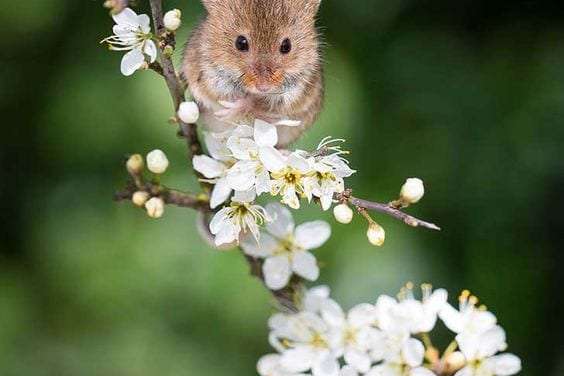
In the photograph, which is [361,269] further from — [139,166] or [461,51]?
[139,166]

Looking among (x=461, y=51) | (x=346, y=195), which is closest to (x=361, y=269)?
(x=461, y=51)

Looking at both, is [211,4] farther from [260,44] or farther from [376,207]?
[376,207]

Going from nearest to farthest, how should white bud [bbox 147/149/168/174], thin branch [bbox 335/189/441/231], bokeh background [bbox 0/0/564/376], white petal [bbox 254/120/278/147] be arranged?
thin branch [bbox 335/189/441/231] → white petal [bbox 254/120/278/147] → white bud [bbox 147/149/168/174] → bokeh background [bbox 0/0/564/376]

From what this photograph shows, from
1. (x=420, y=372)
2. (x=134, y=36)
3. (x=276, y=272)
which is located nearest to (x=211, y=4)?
(x=134, y=36)

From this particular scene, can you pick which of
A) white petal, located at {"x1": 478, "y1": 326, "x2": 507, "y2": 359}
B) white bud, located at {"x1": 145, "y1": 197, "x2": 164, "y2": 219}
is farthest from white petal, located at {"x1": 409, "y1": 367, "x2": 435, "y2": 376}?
white bud, located at {"x1": 145, "y1": 197, "x2": 164, "y2": 219}

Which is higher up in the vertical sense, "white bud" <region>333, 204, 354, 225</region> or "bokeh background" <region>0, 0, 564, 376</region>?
"bokeh background" <region>0, 0, 564, 376</region>

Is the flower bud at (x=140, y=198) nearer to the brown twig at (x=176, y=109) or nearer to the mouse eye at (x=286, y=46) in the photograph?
the brown twig at (x=176, y=109)

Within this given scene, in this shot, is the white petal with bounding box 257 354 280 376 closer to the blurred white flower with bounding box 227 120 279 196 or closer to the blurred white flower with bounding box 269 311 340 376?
the blurred white flower with bounding box 269 311 340 376

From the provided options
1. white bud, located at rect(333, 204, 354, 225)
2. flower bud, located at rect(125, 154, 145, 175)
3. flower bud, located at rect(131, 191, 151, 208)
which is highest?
flower bud, located at rect(125, 154, 145, 175)

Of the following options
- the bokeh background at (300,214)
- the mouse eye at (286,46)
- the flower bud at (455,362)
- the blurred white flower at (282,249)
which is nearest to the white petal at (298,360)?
the blurred white flower at (282,249)
